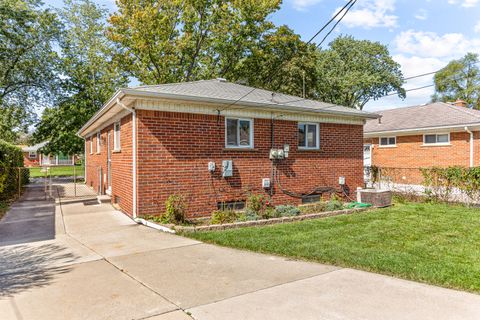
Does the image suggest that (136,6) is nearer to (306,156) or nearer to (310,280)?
(306,156)

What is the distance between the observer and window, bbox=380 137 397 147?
65.1 feet

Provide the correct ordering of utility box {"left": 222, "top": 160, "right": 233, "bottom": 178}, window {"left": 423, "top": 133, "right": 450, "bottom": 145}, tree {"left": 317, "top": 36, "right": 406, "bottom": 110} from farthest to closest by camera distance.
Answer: tree {"left": 317, "top": 36, "right": 406, "bottom": 110}, window {"left": 423, "top": 133, "right": 450, "bottom": 145}, utility box {"left": 222, "top": 160, "right": 233, "bottom": 178}

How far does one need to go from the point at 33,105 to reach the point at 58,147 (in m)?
5.47

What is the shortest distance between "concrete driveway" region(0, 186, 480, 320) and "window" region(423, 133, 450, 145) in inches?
613

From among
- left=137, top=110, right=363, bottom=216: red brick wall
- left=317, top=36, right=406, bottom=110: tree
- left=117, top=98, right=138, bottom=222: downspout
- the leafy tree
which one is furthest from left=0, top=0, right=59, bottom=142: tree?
left=317, top=36, right=406, bottom=110: tree

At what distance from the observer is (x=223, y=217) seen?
8.45m

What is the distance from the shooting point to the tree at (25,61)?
22.9m

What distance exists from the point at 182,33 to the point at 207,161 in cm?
1905

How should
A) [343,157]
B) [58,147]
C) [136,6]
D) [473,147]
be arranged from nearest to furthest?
[343,157] < [473,147] < [136,6] < [58,147]

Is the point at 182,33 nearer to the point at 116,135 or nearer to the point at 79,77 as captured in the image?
the point at 79,77

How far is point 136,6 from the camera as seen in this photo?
24.0m

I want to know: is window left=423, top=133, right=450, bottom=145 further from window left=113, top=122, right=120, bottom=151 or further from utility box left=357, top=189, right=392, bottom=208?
window left=113, top=122, right=120, bottom=151

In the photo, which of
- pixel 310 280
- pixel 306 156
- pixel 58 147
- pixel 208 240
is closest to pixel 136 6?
pixel 58 147

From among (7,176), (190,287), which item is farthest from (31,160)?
(190,287)
